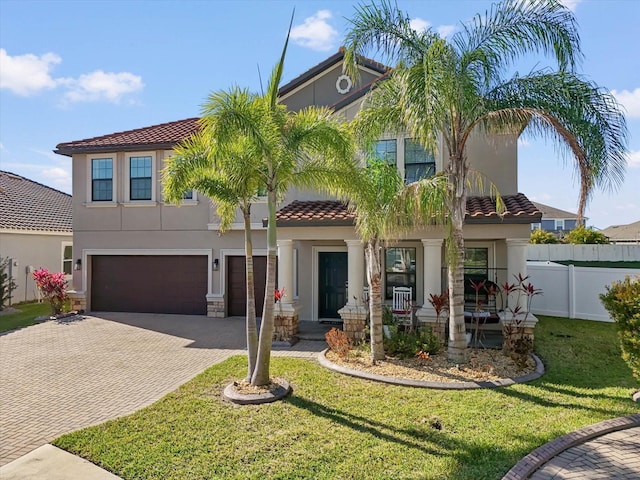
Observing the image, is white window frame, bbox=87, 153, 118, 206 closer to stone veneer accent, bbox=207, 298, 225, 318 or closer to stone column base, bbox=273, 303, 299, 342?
stone veneer accent, bbox=207, 298, 225, 318

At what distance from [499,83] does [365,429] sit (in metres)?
6.97

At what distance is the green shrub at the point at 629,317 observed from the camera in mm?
6820

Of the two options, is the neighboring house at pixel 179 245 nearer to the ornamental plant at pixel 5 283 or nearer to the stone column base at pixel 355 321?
the stone column base at pixel 355 321

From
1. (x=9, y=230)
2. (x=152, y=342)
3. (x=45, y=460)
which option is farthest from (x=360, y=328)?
(x=9, y=230)

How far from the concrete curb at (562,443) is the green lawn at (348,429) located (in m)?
0.13

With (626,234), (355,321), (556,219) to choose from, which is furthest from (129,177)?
(556,219)

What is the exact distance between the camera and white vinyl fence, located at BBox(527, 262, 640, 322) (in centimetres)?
1407

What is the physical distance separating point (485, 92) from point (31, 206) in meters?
22.9

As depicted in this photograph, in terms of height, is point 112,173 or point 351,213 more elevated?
point 112,173

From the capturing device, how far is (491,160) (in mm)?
12352

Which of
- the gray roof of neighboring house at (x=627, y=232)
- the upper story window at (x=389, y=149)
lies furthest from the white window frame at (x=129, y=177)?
the gray roof of neighboring house at (x=627, y=232)

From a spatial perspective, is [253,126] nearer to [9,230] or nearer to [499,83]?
[499,83]

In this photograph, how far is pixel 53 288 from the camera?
15.1m

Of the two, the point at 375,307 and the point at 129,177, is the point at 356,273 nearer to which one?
Result: the point at 375,307
